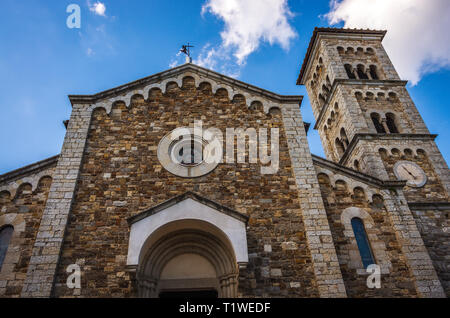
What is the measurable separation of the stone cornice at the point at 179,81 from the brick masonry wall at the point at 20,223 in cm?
280

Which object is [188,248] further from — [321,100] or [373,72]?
[373,72]

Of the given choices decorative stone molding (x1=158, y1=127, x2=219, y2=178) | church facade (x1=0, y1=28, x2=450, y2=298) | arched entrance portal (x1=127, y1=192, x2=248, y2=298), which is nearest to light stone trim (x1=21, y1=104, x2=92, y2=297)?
church facade (x1=0, y1=28, x2=450, y2=298)

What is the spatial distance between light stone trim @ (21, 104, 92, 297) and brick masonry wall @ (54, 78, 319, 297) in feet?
0.63

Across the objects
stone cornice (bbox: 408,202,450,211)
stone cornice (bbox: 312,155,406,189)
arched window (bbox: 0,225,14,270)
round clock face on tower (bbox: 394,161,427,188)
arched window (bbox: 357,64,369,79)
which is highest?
arched window (bbox: 357,64,369,79)

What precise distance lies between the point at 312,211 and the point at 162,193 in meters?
4.15

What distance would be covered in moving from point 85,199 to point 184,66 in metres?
5.78

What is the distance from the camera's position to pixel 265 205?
859 cm

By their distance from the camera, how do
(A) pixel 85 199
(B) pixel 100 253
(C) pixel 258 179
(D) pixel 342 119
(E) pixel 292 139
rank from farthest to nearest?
(D) pixel 342 119
(E) pixel 292 139
(C) pixel 258 179
(A) pixel 85 199
(B) pixel 100 253

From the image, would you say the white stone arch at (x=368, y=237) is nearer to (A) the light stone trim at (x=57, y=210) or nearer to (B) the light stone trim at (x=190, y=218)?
(B) the light stone trim at (x=190, y=218)

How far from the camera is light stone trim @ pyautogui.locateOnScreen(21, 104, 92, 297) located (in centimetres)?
709

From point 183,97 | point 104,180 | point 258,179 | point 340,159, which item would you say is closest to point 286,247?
point 258,179

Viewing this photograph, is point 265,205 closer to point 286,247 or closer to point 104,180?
point 286,247

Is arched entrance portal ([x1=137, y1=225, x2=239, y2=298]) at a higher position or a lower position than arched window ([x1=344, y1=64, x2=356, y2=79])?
lower

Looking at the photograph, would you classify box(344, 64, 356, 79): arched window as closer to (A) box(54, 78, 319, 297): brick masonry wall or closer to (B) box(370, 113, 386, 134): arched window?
(B) box(370, 113, 386, 134): arched window
